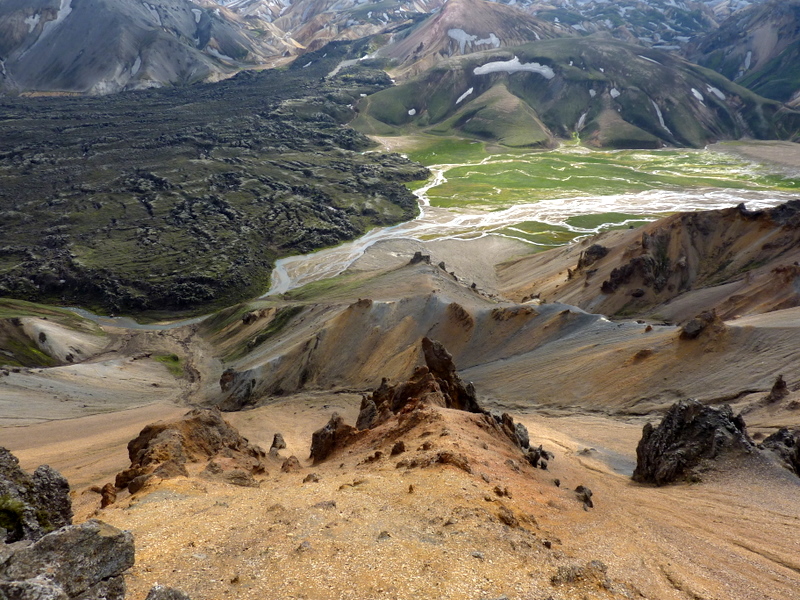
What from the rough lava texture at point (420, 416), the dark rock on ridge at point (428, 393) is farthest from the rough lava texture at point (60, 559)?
the dark rock on ridge at point (428, 393)

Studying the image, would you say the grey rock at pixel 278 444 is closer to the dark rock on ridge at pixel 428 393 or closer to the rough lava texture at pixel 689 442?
the dark rock on ridge at pixel 428 393

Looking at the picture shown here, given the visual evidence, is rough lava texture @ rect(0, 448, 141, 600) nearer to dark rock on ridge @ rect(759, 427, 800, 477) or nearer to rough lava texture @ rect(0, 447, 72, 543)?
rough lava texture @ rect(0, 447, 72, 543)

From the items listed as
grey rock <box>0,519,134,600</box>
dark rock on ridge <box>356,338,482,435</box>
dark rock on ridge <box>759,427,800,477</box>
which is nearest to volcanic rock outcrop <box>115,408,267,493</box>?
dark rock on ridge <box>356,338,482,435</box>

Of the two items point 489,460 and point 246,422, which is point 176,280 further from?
point 489,460

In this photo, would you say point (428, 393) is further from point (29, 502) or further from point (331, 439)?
point (29, 502)

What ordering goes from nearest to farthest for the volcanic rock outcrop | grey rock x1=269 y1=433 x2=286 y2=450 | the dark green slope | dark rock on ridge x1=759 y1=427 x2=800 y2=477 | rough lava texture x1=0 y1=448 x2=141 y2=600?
1. rough lava texture x1=0 y1=448 x2=141 y2=600
2. the volcanic rock outcrop
3. dark rock on ridge x1=759 y1=427 x2=800 y2=477
4. grey rock x1=269 y1=433 x2=286 y2=450
5. the dark green slope

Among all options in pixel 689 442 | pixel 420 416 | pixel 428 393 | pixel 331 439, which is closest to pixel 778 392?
pixel 689 442
